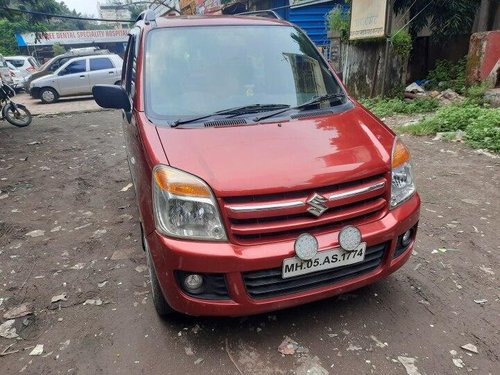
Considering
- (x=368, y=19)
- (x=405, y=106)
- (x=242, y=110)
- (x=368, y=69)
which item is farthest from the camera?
(x=368, y=69)

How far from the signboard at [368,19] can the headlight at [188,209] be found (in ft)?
26.2

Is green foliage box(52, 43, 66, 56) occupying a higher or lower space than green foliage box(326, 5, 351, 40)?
lower

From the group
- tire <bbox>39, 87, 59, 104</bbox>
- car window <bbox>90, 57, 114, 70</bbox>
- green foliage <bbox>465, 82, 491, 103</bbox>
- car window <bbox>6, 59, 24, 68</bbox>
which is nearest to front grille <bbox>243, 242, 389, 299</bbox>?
green foliage <bbox>465, 82, 491, 103</bbox>

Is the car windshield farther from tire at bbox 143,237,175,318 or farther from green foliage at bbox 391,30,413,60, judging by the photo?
green foliage at bbox 391,30,413,60

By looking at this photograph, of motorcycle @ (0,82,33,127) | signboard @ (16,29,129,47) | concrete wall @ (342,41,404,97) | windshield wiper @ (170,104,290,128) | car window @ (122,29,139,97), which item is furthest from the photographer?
signboard @ (16,29,129,47)

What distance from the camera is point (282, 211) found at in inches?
77.5

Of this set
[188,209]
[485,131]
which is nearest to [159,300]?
[188,209]

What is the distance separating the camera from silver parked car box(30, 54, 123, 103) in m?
14.2

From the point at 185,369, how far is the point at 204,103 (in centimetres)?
167

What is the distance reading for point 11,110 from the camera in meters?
9.37

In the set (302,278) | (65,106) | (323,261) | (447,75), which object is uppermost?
(447,75)

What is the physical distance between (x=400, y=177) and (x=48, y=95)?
49.7ft

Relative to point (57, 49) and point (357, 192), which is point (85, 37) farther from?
point (357, 192)

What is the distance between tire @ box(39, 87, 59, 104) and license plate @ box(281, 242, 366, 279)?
15.1 m
